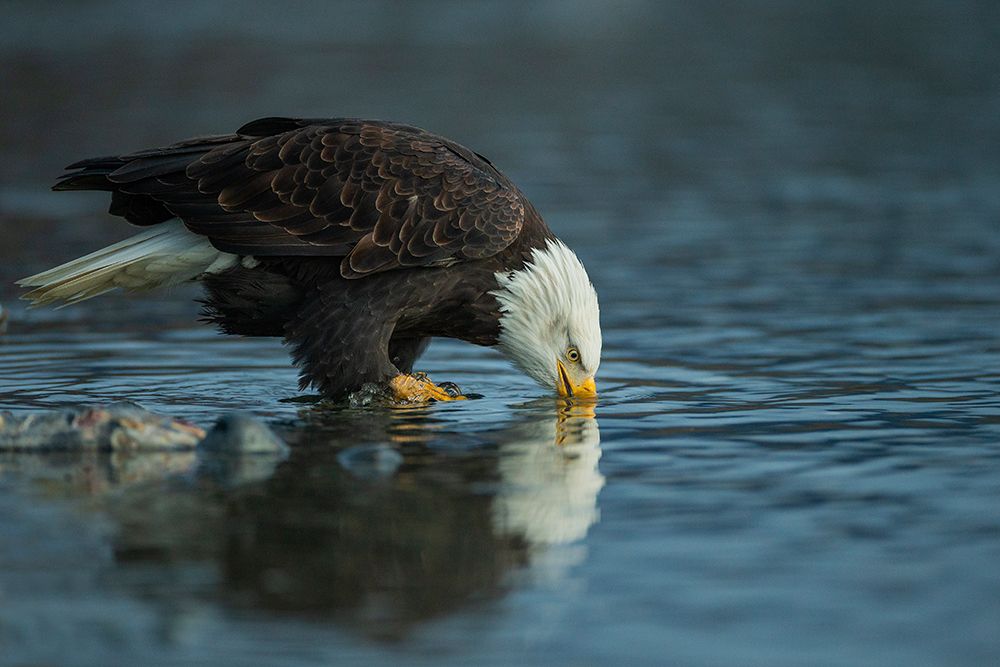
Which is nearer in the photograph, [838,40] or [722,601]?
[722,601]

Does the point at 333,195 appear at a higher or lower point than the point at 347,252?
higher

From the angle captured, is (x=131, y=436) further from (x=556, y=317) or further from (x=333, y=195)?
(x=556, y=317)

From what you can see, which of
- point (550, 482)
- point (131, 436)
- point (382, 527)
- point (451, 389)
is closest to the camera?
point (382, 527)

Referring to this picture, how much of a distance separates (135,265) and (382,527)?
2403 mm

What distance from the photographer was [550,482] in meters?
4.84

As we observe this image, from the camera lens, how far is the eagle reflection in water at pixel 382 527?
3662 mm

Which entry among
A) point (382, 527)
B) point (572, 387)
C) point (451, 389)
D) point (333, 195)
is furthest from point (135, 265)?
point (382, 527)

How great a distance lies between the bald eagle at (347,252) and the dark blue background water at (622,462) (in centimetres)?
26

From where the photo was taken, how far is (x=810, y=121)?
17.1 metres

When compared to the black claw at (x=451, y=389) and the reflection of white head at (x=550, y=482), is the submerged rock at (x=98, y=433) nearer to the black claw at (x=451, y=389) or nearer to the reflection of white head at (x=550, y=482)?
the reflection of white head at (x=550, y=482)

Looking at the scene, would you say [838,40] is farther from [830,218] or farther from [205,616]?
[205,616]

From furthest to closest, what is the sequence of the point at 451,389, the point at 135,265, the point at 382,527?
the point at 451,389
the point at 135,265
the point at 382,527

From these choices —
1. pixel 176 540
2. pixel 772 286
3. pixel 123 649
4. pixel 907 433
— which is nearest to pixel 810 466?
pixel 907 433

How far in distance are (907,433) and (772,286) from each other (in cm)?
359
